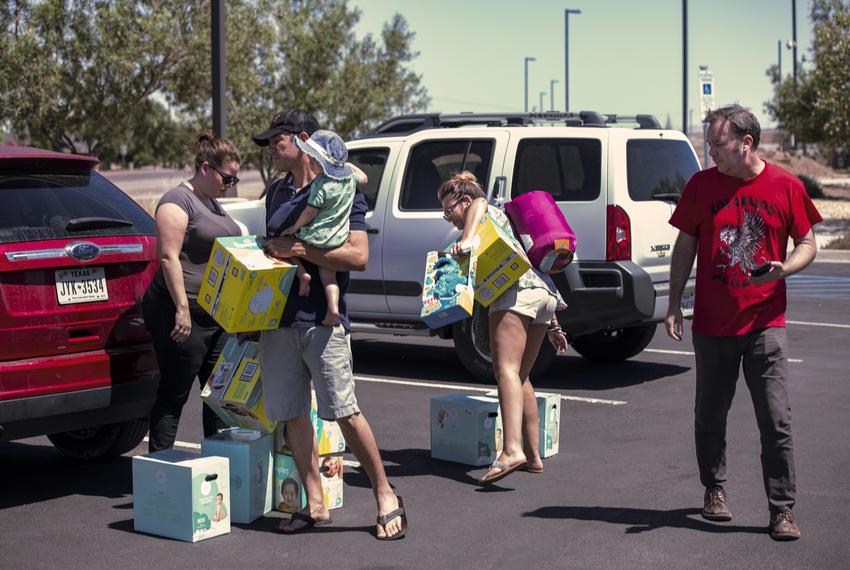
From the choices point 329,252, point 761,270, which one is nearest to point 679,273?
point 761,270

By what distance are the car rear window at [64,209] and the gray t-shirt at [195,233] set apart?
304 millimetres

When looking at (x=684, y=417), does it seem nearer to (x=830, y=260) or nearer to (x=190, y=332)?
(x=190, y=332)

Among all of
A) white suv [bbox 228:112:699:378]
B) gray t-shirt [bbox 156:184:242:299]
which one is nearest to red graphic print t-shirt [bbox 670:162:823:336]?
gray t-shirt [bbox 156:184:242:299]

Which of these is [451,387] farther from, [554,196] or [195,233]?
[195,233]

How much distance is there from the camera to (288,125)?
5.45 metres

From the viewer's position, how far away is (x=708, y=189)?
18.4ft

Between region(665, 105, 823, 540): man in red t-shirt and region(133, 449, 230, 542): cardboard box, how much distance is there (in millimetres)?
2382

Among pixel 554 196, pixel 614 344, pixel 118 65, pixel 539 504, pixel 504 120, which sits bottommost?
pixel 539 504

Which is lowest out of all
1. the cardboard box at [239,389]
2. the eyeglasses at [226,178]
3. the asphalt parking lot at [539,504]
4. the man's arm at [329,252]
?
the asphalt parking lot at [539,504]

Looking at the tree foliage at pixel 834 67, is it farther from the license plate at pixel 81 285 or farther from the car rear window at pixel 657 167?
the license plate at pixel 81 285

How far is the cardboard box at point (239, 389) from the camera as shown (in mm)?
5797

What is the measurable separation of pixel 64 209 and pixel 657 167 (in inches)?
197

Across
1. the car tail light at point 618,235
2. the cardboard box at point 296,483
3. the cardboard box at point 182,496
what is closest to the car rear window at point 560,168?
the car tail light at point 618,235

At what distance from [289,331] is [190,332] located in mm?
846
